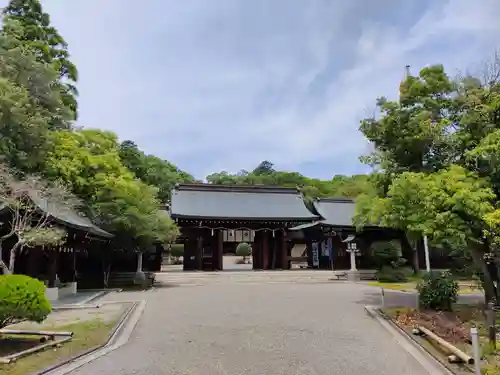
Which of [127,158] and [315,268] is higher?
[127,158]

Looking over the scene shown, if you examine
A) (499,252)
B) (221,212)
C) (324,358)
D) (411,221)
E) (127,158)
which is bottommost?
(324,358)

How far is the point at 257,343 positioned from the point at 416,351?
3.07 meters

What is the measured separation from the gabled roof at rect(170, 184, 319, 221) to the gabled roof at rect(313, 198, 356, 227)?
0.92 m

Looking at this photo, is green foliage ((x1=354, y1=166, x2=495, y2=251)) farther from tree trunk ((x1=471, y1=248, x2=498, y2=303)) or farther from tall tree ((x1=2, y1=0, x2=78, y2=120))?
tall tree ((x1=2, y1=0, x2=78, y2=120))

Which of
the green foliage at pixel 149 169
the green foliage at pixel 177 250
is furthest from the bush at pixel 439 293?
the green foliage at pixel 177 250

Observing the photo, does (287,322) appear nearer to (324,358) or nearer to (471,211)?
(324,358)

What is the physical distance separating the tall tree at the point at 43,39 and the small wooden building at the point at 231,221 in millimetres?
10932

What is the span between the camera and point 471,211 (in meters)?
10.1

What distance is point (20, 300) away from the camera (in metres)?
7.77

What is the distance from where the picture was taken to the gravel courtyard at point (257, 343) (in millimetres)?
7004

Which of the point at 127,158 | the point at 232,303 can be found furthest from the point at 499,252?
the point at 127,158

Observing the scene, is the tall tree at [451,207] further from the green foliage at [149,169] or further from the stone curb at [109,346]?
the green foliage at [149,169]

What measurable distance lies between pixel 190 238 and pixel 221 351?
23.5m

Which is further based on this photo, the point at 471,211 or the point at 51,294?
the point at 51,294
